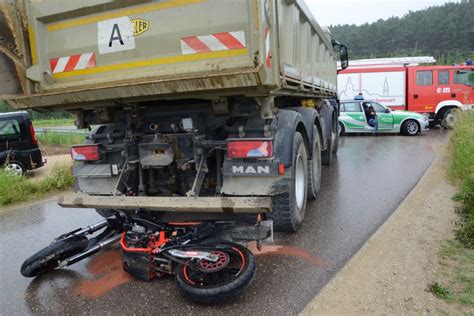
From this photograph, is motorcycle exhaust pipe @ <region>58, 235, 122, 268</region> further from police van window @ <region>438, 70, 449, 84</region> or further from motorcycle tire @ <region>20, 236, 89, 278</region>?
police van window @ <region>438, 70, 449, 84</region>

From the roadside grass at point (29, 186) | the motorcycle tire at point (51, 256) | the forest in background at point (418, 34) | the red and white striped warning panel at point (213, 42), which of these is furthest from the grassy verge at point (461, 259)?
the forest in background at point (418, 34)

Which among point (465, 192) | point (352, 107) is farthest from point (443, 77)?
point (465, 192)

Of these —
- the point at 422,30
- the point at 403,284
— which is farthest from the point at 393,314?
the point at 422,30

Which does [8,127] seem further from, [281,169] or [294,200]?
[281,169]

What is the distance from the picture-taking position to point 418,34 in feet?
166

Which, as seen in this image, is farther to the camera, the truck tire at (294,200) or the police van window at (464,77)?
the police van window at (464,77)

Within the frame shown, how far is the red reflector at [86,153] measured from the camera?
A: 4113 millimetres

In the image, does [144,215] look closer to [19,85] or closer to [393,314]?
[19,85]

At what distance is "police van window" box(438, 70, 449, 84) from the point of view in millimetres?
15297

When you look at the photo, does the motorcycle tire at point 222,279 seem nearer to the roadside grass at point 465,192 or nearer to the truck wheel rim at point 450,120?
the roadside grass at point 465,192

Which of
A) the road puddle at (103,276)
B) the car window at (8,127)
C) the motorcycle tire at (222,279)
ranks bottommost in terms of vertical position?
the road puddle at (103,276)

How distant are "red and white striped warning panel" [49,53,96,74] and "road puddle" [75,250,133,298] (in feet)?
6.32

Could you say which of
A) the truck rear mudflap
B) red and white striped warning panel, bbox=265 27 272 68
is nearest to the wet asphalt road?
the truck rear mudflap

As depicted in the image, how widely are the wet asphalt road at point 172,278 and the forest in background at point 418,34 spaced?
43.6m
